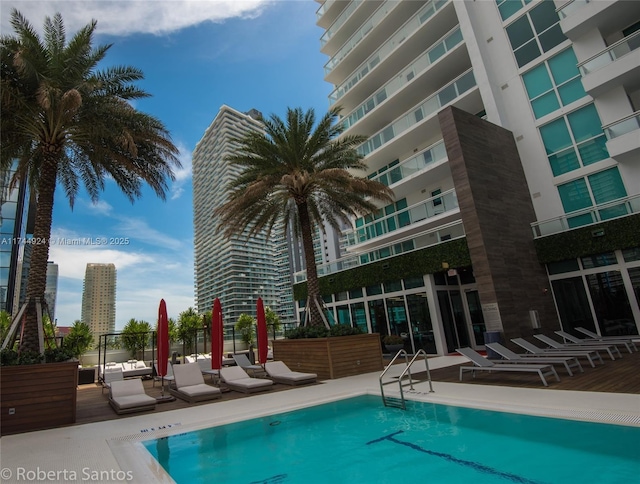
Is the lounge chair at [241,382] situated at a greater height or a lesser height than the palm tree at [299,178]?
lesser

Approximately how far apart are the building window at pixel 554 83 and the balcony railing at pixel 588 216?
5066mm

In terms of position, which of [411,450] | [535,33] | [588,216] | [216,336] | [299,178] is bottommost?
[411,450]

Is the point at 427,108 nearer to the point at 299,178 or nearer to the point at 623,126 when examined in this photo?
the point at 623,126

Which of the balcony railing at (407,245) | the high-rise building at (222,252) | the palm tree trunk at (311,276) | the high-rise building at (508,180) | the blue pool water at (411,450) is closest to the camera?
the blue pool water at (411,450)

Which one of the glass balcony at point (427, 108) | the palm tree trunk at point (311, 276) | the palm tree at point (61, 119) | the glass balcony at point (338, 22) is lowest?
the palm tree trunk at point (311, 276)

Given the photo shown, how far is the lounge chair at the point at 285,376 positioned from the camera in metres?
10.4

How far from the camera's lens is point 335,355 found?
11.4 m

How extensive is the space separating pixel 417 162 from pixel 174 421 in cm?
1640

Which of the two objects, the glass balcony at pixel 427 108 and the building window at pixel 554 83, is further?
the glass balcony at pixel 427 108

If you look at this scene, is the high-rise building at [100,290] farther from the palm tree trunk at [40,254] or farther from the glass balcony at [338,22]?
the palm tree trunk at [40,254]

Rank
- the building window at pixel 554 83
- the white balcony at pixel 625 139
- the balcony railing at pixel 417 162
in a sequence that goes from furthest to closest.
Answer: the balcony railing at pixel 417 162
the building window at pixel 554 83
the white balcony at pixel 625 139

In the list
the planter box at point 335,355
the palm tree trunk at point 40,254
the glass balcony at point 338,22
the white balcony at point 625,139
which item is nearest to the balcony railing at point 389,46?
the glass balcony at point 338,22

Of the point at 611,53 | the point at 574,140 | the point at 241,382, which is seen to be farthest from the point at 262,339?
the point at 611,53

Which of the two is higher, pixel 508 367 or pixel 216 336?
pixel 216 336
